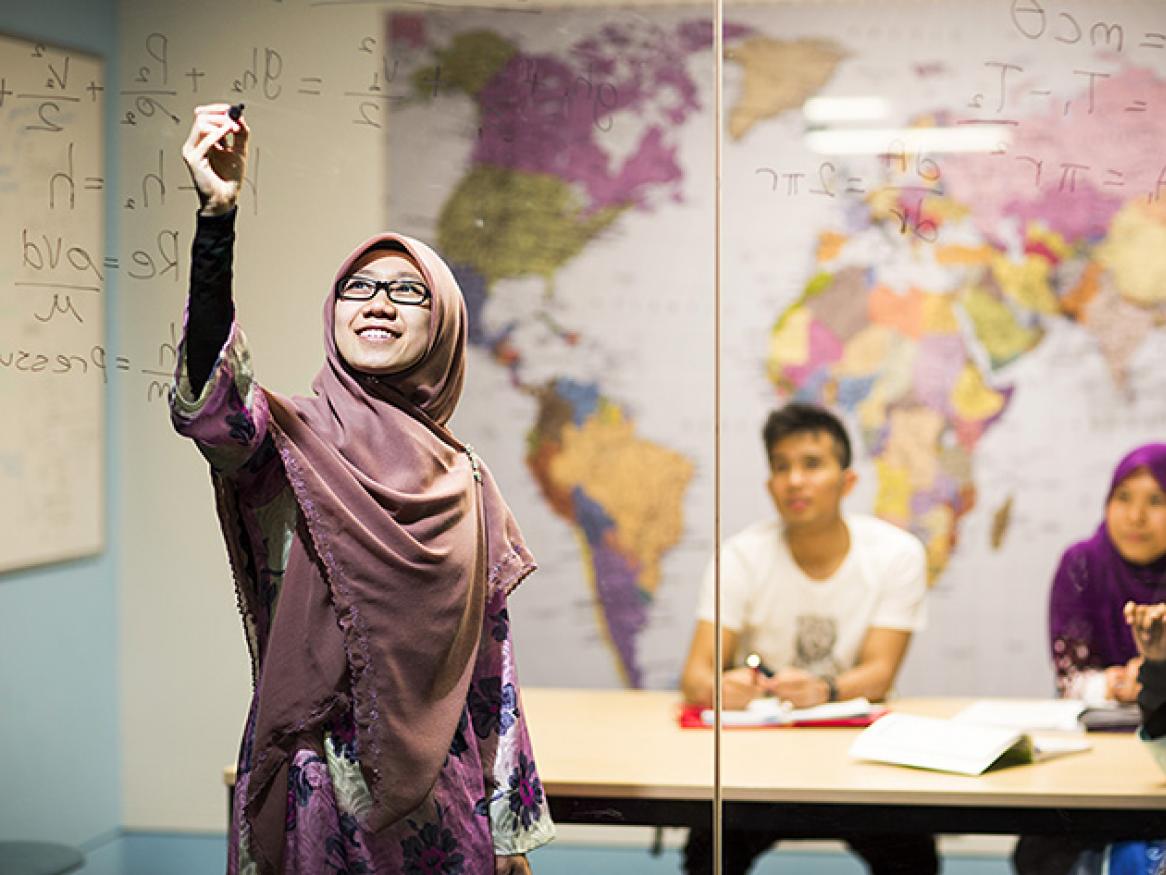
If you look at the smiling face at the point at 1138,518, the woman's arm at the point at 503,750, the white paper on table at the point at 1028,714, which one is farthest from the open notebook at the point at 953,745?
the woman's arm at the point at 503,750

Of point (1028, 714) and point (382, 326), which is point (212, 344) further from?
point (1028, 714)

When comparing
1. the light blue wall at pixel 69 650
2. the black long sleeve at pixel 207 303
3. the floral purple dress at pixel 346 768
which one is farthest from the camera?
the light blue wall at pixel 69 650

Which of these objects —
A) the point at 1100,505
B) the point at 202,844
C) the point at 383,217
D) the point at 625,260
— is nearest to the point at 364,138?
the point at 383,217

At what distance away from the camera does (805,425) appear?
2.15 m

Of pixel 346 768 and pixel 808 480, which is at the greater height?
pixel 808 480

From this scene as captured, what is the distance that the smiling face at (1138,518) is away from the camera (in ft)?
7.04

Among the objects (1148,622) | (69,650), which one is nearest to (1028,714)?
(1148,622)

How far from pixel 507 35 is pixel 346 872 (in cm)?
126

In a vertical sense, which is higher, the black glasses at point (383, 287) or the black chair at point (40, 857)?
the black glasses at point (383, 287)

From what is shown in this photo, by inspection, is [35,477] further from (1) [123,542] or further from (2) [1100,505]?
(2) [1100,505]

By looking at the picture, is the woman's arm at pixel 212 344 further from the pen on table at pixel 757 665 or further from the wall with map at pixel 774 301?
the pen on table at pixel 757 665

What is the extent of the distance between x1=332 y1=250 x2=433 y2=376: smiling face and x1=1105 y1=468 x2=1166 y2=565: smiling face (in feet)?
3.77

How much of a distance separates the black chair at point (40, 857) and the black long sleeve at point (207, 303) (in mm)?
965

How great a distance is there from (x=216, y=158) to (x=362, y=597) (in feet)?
1.88
